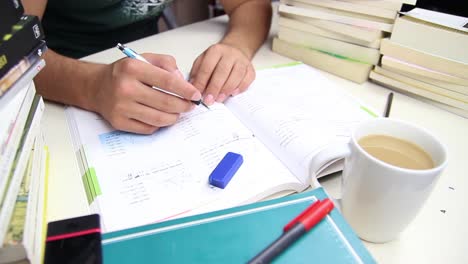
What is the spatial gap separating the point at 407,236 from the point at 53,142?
565 millimetres

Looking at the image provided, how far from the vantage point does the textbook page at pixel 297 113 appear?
1.87ft

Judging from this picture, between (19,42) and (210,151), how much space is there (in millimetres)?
297

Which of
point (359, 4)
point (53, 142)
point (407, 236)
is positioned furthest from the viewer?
point (359, 4)

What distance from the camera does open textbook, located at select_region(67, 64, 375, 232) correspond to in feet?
1.63

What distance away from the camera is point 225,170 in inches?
20.8

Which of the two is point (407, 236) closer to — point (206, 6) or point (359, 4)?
point (359, 4)

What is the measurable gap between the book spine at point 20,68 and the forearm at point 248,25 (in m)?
0.49

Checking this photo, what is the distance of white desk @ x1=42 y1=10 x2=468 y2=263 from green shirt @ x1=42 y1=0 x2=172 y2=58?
221 millimetres

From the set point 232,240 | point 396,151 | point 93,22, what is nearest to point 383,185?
point 396,151

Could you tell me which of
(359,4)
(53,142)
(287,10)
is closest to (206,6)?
(287,10)

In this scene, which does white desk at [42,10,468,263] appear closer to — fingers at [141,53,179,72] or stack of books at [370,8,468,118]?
stack of books at [370,8,468,118]

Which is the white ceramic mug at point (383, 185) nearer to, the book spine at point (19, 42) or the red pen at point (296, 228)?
the red pen at point (296, 228)

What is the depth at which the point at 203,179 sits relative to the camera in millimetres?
528

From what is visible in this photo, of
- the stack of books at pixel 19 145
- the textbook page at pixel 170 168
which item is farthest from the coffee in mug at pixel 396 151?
the stack of books at pixel 19 145
